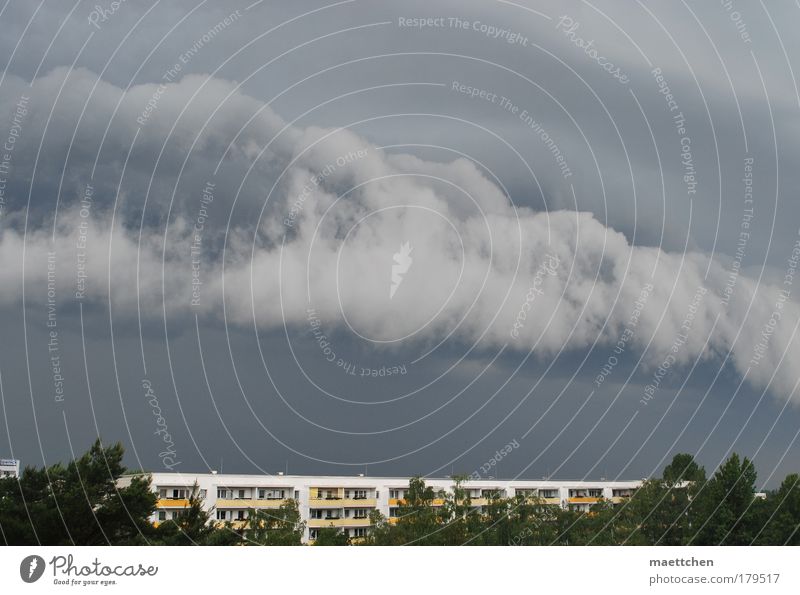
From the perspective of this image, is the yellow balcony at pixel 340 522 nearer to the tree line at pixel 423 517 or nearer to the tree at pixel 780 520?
the tree line at pixel 423 517

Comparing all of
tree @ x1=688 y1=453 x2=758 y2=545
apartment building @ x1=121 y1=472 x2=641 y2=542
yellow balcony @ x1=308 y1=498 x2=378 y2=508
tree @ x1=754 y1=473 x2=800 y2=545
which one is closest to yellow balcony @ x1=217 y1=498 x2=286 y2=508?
apartment building @ x1=121 y1=472 x2=641 y2=542

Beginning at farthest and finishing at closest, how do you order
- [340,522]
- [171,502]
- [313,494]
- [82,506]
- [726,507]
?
[313,494], [340,522], [171,502], [726,507], [82,506]

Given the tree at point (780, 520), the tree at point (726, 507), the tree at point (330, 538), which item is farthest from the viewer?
the tree at point (726, 507)

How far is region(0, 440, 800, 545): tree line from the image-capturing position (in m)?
24.0

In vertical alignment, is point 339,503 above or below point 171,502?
below

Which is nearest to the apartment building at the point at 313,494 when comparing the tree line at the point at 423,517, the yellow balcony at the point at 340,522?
the yellow balcony at the point at 340,522

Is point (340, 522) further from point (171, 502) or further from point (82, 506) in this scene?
point (82, 506)

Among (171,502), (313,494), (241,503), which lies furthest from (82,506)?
(313,494)

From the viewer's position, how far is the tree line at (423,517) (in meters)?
24.0

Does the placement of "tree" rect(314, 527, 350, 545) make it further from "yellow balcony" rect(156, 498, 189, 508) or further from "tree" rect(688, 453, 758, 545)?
"yellow balcony" rect(156, 498, 189, 508)

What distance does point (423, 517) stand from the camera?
32.2 metres
